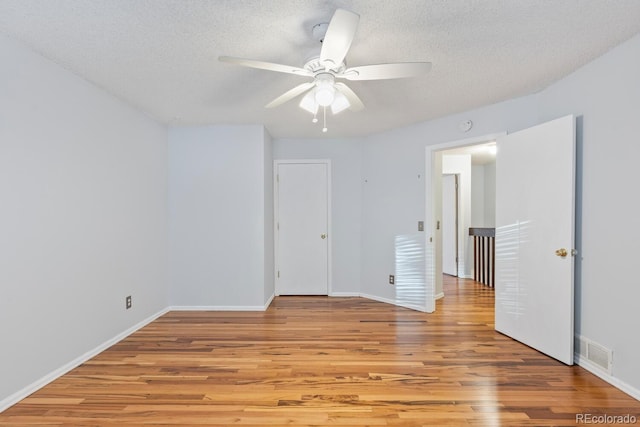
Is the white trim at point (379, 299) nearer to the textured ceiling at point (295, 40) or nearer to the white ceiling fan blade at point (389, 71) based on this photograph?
the textured ceiling at point (295, 40)

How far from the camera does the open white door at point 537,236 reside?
2.43 meters

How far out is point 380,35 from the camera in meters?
1.94

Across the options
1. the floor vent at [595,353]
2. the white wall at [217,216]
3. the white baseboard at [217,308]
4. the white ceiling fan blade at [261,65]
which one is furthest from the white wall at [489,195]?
the white ceiling fan blade at [261,65]

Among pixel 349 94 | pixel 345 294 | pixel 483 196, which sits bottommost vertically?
pixel 345 294

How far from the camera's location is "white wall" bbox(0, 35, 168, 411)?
6.45ft

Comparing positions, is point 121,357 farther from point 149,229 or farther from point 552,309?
point 552,309

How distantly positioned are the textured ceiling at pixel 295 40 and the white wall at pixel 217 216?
899mm

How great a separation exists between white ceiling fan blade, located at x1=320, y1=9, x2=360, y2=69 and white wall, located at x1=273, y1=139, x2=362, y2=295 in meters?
2.68

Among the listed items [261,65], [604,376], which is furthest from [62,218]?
[604,376]

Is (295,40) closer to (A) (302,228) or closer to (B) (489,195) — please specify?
(A) (302,228)

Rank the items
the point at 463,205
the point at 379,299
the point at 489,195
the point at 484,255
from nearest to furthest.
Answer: the point at 379,299, the point at 484,255, the point at 463,205, the point at 489,195

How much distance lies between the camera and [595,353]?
2291 mm

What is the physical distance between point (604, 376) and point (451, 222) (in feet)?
12.9

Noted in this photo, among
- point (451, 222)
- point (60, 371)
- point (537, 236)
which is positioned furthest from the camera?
point (451, 222)
